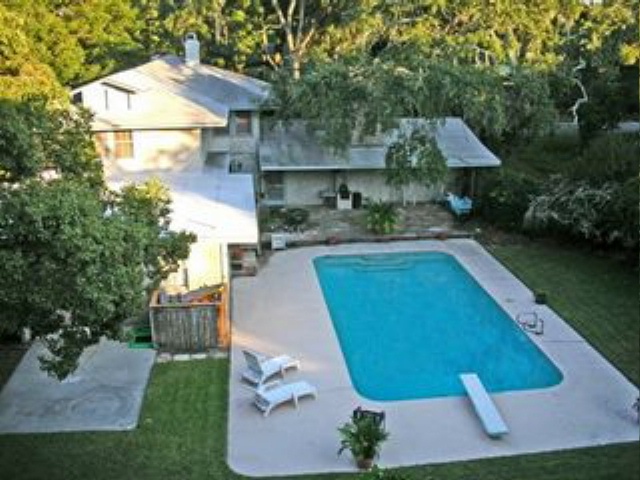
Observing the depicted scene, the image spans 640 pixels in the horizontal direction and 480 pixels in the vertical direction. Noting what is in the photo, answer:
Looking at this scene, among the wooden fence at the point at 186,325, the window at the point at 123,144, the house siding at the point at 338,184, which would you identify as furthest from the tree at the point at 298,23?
the wooden fence at the point at 186,325

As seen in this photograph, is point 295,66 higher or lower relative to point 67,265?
higher

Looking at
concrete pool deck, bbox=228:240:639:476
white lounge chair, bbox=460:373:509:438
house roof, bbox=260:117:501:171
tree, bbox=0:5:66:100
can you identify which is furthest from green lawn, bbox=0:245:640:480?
house roof, bbox=260:117:501:171

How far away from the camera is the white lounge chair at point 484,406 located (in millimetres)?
16263

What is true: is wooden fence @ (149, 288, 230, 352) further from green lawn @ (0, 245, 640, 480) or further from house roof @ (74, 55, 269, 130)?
house roof @ (74, 55, 269, 130)

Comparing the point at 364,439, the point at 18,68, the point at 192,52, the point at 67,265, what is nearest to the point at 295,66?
the point at 192,52

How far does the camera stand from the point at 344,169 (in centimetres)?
3131

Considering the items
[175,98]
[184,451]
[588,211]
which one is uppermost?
[175,98]

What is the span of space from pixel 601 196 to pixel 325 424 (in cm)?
1255

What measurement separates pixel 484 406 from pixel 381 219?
12649 mm

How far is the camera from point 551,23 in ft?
131

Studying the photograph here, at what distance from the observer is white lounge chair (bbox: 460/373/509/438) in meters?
16.3

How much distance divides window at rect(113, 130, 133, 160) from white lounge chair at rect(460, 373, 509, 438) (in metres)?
15.9

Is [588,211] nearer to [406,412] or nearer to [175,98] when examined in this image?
[406,412]

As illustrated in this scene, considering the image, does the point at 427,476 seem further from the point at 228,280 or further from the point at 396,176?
the point at 396,176
